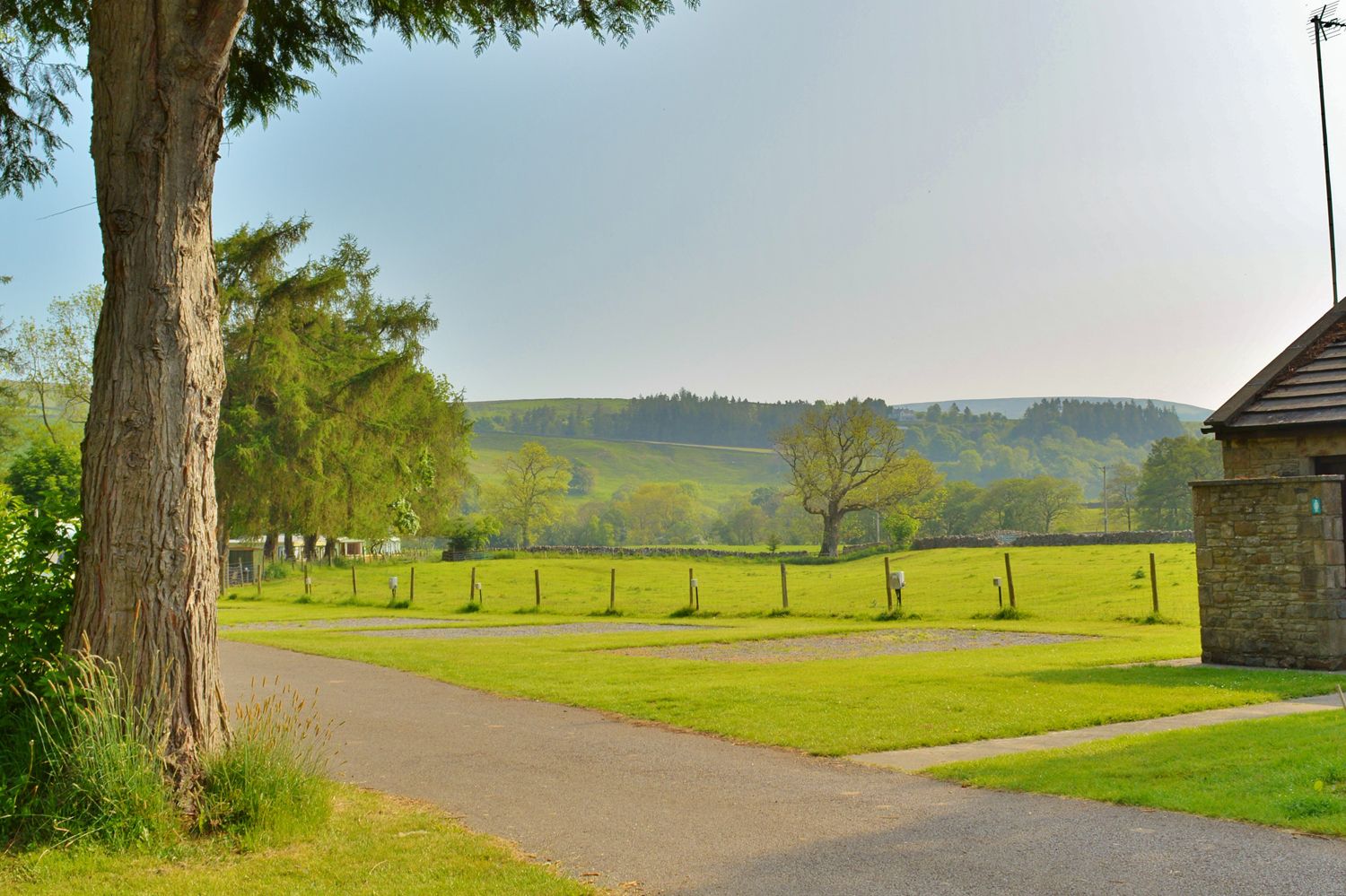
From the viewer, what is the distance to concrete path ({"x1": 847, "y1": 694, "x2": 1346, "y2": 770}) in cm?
903

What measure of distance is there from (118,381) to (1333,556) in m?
14.3

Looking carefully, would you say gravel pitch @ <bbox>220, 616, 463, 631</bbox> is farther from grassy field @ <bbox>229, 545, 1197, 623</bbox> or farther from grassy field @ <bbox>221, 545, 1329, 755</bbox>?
grassy field @ <bbox>229, 545, 1197, 623</bbox>

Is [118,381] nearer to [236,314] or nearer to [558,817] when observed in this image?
[558,817]

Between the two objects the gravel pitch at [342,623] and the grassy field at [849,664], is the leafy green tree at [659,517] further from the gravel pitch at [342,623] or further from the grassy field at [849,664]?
the gravel pitch at [342,623]

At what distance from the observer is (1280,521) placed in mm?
14875

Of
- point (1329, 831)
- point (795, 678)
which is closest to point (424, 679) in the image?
point (795, 678)

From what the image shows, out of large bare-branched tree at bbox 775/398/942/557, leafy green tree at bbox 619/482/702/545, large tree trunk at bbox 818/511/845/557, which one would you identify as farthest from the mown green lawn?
leafy green tree at bbox 619/482/702/545

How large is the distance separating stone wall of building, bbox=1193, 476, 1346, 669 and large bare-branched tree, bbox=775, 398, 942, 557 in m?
62.4

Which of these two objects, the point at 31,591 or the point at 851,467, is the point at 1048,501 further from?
the point at 31,591

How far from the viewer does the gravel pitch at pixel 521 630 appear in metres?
24.4

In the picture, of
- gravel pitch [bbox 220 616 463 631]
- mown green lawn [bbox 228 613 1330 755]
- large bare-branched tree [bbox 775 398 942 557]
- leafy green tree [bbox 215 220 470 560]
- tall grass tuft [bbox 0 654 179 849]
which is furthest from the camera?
large bare-branched tree [bbox 775 398 942 557]

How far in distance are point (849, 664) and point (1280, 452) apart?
265 inches

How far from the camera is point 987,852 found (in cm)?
605

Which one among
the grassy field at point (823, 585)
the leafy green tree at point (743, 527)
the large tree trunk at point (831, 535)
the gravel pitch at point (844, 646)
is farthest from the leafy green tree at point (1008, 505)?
the gravel pitch at point (844, 646)
